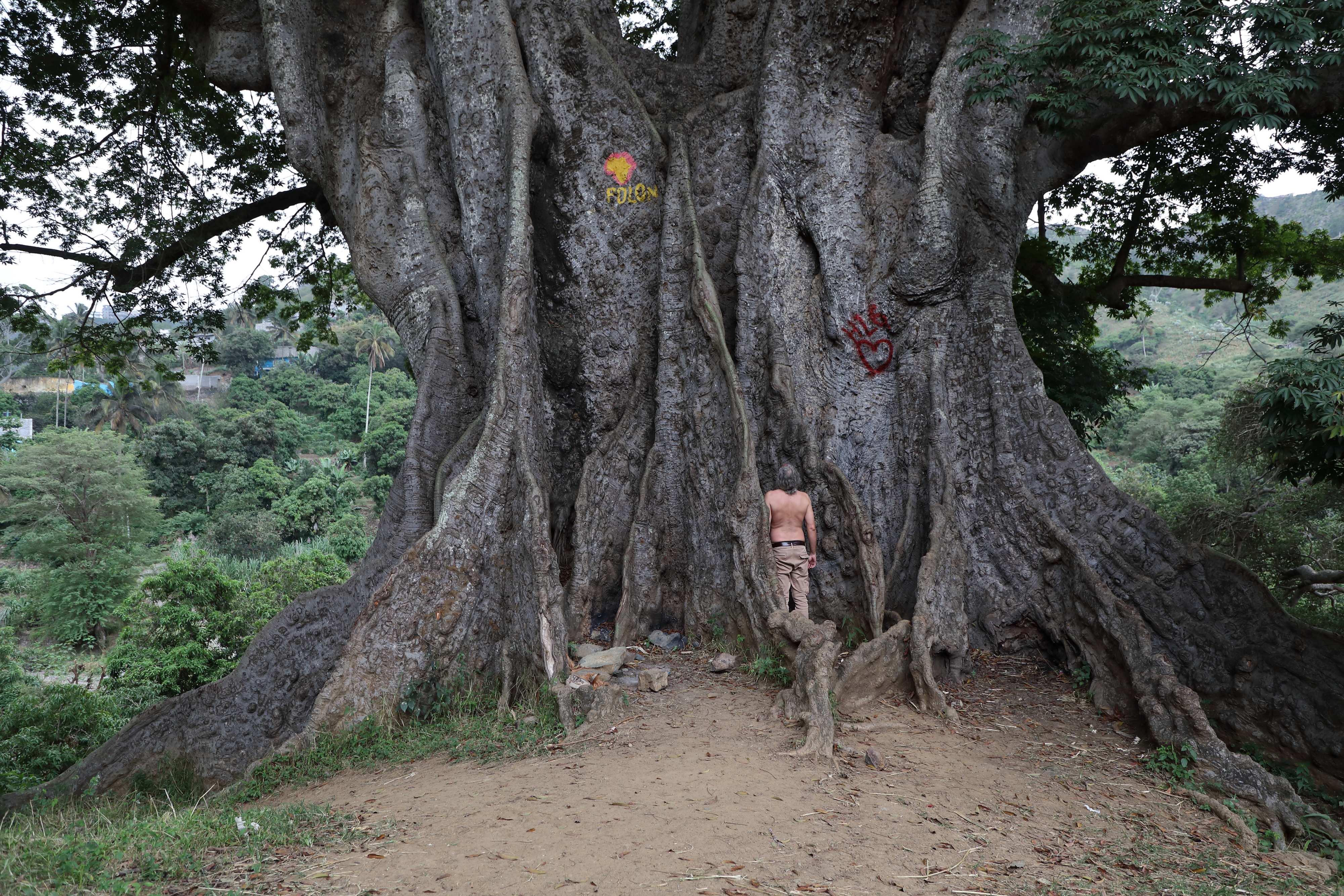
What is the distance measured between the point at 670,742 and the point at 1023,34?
6392 mm

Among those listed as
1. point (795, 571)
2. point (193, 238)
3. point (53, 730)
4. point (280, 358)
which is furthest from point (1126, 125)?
point (280, 358)

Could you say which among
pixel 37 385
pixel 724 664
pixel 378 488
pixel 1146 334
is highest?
pixel 1146 334

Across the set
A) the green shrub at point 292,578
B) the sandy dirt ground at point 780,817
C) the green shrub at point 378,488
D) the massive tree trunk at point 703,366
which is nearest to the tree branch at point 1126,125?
the massive tree trunk at point 703,366

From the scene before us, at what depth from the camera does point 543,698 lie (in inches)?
202

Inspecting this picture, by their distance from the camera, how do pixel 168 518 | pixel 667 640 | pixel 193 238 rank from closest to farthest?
pixel 667 640
pixel 193 238
pixel 168 518

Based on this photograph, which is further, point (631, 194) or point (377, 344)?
point (377, 344)

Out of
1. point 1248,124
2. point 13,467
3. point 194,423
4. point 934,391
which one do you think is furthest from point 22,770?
point 194,423

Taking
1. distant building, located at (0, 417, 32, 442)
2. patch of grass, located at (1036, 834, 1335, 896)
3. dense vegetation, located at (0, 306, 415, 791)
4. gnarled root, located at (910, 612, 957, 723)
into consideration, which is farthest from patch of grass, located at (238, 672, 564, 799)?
distant building, located at (0, 417, 32, 442)

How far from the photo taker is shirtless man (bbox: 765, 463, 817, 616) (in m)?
5.85

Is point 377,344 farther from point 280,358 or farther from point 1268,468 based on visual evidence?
point 1268,468

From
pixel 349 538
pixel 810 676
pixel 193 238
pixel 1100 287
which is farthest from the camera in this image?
pixel 349 538

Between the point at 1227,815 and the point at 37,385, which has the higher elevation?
the point at 37,385

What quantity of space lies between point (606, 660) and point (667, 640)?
720 mm

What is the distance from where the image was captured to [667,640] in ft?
20.3
